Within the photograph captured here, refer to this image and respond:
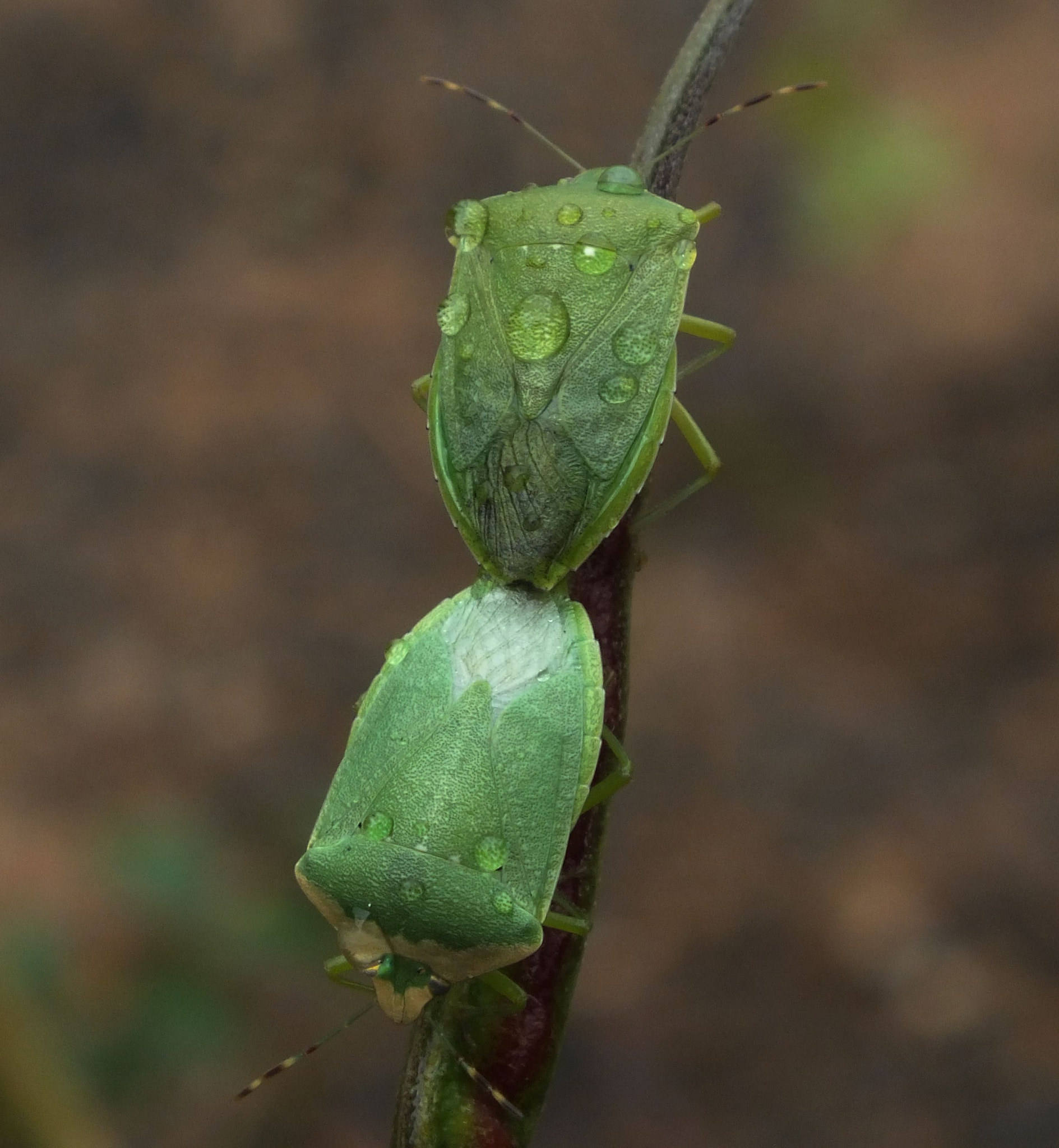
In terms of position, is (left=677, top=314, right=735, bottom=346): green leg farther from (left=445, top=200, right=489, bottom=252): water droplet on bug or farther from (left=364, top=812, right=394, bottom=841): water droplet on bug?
(left=364, top=812, right=394, bottom=841): water droplet on bug

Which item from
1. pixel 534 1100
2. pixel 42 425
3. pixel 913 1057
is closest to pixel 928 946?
pixel 913 1057

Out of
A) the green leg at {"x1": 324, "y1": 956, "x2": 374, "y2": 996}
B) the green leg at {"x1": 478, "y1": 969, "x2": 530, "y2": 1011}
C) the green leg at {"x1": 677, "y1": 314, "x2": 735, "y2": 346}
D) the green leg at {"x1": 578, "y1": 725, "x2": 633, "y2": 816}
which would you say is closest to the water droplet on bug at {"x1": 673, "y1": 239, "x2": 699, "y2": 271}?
the green leg at {"x1": 677, "y1": 314, "x2": 735, "y2": 346}

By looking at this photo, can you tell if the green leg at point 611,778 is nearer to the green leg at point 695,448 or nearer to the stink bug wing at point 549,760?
the stink bug wing at point 549,760

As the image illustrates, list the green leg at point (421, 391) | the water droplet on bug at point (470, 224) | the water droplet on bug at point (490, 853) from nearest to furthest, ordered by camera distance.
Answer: the water droplet on bug at point (490, 853) < the water droplet on bug at point (470, 224) < the green leg at point (421, 391)

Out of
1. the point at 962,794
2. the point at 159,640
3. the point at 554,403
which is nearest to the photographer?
the point at 554,403

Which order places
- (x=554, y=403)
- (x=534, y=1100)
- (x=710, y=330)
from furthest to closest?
(x=710, y=330)
(x=554, y=403)
(x=534, y=1100)

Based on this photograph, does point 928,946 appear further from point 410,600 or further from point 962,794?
point 410,600

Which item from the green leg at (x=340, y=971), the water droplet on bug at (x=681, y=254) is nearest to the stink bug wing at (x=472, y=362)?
the water droplet on bug at (x=681, y=254)

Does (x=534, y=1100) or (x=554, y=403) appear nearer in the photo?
(x=534, y=1100)
